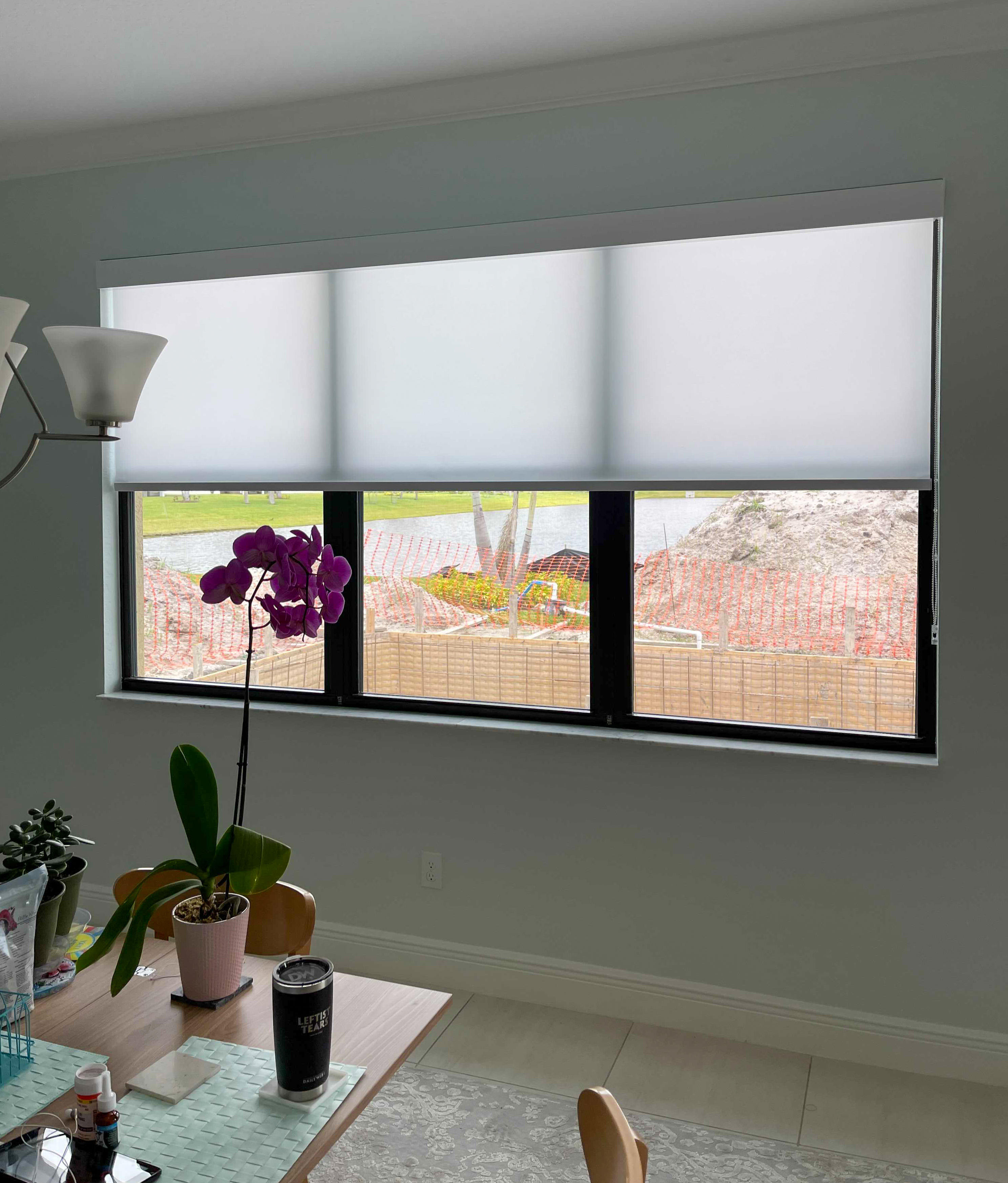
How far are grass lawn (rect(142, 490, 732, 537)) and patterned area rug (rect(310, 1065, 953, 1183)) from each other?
1579 mm

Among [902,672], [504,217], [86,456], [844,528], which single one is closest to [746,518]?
[844,528]

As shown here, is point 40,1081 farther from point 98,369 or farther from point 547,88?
point 547,88

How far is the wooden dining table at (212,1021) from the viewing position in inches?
51.4

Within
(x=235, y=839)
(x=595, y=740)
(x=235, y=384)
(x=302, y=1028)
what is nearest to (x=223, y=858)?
(x=235, y=839)

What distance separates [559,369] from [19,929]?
1.97 m

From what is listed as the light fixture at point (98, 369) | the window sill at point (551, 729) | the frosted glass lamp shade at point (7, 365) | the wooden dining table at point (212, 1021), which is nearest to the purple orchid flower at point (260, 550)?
the light fixture at point (98, 369)

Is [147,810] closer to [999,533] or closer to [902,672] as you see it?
[902,672]

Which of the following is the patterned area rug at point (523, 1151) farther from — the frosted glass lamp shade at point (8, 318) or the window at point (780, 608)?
the frosted glass lamp shade at point (8, 318)

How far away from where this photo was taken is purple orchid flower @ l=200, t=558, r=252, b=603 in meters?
1.46

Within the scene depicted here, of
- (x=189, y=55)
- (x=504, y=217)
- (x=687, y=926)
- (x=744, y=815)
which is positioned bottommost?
(x=687, y=926)

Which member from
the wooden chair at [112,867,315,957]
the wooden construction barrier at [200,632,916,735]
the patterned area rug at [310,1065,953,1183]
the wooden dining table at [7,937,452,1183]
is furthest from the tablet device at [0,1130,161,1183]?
the wooden construction barrier at [200,632,916,735]

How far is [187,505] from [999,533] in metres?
2.45

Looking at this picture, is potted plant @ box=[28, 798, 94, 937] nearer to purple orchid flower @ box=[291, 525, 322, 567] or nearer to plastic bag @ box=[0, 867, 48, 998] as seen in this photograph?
plastic bag @ box=[0, 867, 48, 998]

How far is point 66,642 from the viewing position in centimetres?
339
